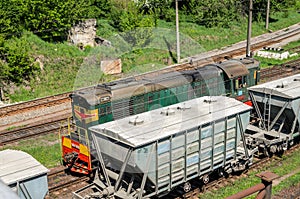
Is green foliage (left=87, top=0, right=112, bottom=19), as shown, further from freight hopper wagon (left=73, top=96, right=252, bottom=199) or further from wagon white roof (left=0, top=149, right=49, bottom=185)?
wagon white roof (left=0, top=149, right=49, bottom=185)

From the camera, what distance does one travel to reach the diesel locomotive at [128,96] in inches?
671

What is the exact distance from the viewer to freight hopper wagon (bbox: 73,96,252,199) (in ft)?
42.1

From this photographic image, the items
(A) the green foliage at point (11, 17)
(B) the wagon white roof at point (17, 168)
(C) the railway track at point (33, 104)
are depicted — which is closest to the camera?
(B) the wagon white roof at point (17, 168)

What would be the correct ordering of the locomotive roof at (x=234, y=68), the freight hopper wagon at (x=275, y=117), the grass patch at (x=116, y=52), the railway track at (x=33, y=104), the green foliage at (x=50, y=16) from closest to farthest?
the freight hopper wagon at (x=275, y=117) < the locomotive roof at (x=234, y=68) < the railway track at (x=33, y=104) < the grass patch at (x=116, y=52) < the green foliage at (x=50, y=16)

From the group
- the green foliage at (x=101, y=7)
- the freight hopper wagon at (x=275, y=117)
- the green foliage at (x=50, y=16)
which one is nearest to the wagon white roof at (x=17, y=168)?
the freight hopper wagon at (x=275, y=117)

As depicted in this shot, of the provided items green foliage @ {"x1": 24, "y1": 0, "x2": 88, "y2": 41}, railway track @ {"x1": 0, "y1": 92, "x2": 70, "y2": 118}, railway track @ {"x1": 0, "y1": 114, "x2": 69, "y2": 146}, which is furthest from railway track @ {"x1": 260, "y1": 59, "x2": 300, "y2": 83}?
green foliage @ {"x1": 24, "y1": 0, "x2": 88, "y2": 41}

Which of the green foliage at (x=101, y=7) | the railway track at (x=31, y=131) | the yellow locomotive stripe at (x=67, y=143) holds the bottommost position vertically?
the railway track at (x=31, y=131)

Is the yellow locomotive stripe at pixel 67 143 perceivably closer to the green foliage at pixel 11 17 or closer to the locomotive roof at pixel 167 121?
the locomotive roof at pixel 167 121

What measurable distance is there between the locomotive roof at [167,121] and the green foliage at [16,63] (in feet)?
56.1

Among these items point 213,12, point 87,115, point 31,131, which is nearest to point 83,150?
point 87,115

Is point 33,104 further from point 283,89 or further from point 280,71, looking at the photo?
point 280,71

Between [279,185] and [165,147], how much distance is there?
238 inches

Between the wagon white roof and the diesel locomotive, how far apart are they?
4.52 metres

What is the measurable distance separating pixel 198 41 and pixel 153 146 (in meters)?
34.5
